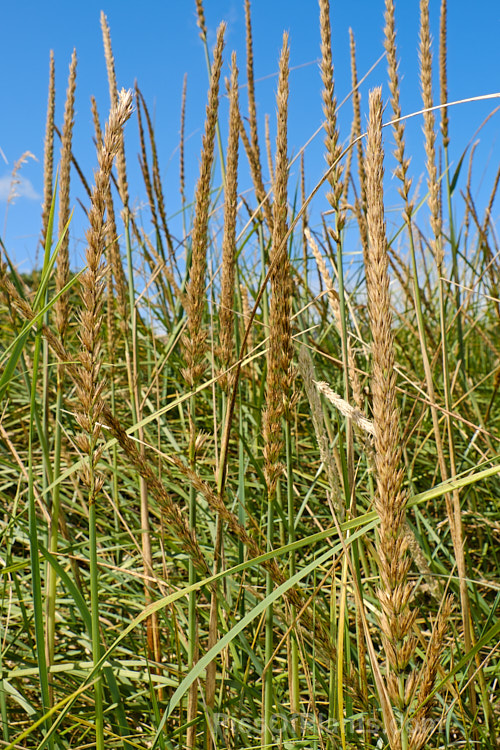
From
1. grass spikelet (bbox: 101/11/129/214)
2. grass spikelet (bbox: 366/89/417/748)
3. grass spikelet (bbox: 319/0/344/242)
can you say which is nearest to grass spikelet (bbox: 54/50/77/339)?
grass spikelet (bbox: 101/11/129/214)

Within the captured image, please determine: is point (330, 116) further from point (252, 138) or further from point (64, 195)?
point (252, 138)

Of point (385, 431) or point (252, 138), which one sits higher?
point (252, 138)

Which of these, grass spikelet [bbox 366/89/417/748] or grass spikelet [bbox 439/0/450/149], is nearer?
grass spikelet [bbox 366/89/417/748]

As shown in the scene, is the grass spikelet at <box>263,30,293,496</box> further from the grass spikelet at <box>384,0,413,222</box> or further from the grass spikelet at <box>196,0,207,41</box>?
the grass spikelet at <box>196,0,207,41</box>

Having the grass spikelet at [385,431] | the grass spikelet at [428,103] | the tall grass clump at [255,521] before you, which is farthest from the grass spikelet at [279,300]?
the grass spikelet at [428,103]

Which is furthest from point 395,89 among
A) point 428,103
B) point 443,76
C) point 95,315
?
point 95,315

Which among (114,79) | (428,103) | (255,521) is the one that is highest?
(114,79)

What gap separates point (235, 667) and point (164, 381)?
144 centimetres

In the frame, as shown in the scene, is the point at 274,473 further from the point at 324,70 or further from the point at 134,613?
the point at 134,613

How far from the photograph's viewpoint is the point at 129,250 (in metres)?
1.61

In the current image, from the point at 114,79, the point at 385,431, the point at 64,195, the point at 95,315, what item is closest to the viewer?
the point at 385,431

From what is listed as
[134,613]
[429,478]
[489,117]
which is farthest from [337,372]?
[134,613]

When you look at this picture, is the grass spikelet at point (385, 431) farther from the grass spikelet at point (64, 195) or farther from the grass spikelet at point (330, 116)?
the grass spikelet at point (64, 195)

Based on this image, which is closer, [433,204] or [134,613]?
[433,204]
